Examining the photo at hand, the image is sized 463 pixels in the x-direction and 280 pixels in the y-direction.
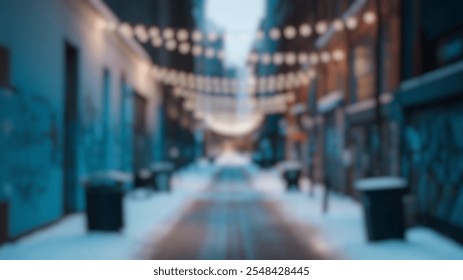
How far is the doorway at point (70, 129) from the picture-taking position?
56.1ft

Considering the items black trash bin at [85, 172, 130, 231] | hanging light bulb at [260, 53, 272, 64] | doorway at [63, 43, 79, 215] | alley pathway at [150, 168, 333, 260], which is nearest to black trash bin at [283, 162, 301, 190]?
hanging light bulb at [260, 53, 272, 64]

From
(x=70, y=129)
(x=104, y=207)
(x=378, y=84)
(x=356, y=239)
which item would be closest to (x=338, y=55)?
(x=378, y=84)

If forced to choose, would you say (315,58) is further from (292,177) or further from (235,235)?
(235,235)

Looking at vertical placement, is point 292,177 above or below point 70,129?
below

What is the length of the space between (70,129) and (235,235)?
22.3 feet

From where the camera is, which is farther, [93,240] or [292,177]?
[292,177]

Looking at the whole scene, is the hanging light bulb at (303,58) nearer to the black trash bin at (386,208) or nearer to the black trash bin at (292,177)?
the black trash bin at (292,177)

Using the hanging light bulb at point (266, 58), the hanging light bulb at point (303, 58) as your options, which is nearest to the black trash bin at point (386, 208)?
the hanging light bulb at point (303, 58)

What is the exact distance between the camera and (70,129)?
1728 cm

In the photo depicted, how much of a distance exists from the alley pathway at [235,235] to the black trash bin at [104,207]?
1250 mm

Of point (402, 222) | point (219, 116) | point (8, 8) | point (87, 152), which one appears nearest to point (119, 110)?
point (87, 152)
